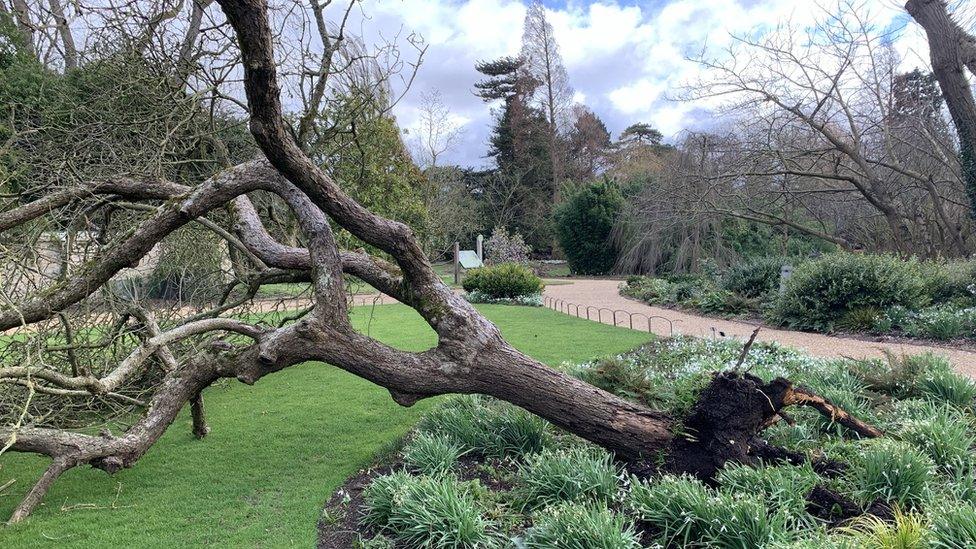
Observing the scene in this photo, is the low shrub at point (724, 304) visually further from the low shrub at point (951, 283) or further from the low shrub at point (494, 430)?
the low shrub at point (494, 430)

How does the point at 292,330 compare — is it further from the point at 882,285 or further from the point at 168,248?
the point at 882,285

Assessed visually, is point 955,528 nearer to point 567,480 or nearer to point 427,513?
point 567,480

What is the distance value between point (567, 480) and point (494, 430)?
1.08 metres

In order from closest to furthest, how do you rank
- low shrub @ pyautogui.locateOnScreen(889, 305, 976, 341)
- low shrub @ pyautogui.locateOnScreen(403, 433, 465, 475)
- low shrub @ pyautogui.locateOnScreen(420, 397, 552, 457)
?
low shrub @ pyautogui.locateOnScreen(403, 433, 465, 475) → low shrub @ pyautogui.locateOnScreen(420, 397, 552, 457) → low shrub @ pyautogui.locateOnScreen(889, 305, 976, 341)

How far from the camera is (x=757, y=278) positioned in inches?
523

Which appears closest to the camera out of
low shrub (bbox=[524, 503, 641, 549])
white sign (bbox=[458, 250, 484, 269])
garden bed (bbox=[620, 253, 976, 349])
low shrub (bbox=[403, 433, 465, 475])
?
low shrub (bbox=[524, 503, 641, 549])

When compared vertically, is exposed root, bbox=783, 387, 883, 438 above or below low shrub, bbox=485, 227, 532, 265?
below

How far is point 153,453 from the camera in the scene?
451 cm

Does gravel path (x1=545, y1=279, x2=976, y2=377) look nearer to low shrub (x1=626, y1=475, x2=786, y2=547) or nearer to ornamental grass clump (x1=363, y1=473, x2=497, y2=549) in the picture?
low shrub (x1=626, y1=475, x2=786, y2=547)

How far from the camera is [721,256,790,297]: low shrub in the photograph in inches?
515

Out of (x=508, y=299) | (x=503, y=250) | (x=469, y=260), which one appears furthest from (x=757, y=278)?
(x=503, y=250)

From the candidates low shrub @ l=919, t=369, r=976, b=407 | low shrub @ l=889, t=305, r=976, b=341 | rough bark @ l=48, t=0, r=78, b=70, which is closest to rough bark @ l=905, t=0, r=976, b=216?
low shrub @ l=889, t=305, r=976, b=341

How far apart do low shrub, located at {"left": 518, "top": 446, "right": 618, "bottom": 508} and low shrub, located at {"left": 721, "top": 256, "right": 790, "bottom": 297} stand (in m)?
11.0

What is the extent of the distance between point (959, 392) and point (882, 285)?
5786 mm
